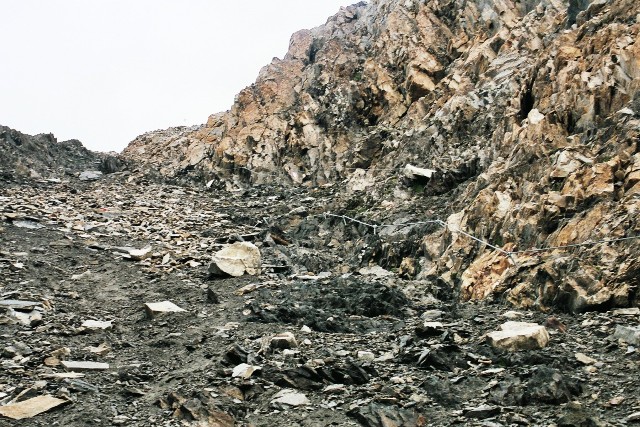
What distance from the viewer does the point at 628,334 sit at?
18.5ft

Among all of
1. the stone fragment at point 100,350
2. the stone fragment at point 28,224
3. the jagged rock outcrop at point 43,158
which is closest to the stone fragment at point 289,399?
the stone fragment at point 100,350

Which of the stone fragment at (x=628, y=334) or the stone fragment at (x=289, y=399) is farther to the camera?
the stone fragment at (x=628, y=334)

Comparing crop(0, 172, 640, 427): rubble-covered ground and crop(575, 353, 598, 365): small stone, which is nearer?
Answer: crop(0, 172, 640, 427): rubble-covered ground

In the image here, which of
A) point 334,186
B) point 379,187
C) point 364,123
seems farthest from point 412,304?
point 364,123

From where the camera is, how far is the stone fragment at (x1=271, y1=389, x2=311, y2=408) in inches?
209

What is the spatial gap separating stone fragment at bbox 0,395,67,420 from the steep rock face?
5.77 meters

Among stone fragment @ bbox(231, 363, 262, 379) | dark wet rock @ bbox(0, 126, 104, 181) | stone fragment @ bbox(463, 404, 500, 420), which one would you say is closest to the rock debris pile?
stone fragment @ bbox(463, 404, 500, 420)

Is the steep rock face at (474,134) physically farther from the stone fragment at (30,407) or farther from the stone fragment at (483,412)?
the stone fragment at (30,407)

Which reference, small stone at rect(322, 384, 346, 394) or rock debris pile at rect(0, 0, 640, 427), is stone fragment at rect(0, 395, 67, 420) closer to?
rock debris pile at rect(0, 0, 640, 427)

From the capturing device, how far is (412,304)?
872cm

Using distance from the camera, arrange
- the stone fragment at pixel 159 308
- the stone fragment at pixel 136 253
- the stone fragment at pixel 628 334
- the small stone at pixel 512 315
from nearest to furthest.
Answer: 1. the stone fragment at pixel 628 334
2. the small stone at pixel 512 315
3. the stone fragment at pixel 159 308
4. the stone fragment at pixel 136 253

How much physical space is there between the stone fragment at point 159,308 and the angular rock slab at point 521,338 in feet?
15.7

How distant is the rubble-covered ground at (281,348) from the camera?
5.00 metres

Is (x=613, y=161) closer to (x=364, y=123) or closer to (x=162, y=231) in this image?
(x=162, y=231)
